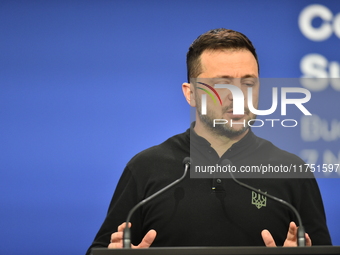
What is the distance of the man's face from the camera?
1802 mm

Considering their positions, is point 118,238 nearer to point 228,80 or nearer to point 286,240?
point 286,240

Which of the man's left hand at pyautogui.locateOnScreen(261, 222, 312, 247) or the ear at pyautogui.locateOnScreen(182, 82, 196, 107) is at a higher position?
the ear at pyautogui.locateOnScreen(182, 82, 196, 107)

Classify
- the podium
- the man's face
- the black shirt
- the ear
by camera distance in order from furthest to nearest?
1. the ear
2. the man's face
3. the black shirt
4. the podium

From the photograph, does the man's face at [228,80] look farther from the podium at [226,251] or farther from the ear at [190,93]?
the podium at [226,251]

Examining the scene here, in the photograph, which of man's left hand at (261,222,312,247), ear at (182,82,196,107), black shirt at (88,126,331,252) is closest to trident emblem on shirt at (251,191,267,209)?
black shirt at (88,126,331,252)

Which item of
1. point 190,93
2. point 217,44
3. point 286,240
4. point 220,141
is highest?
point 217,44

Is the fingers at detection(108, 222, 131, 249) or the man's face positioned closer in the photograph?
the fingers at detection(108, 222, 131, 249)

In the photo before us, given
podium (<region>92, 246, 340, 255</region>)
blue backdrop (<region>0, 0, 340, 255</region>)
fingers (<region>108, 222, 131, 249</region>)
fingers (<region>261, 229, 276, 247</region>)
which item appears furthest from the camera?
blue backdrop (<region>0, 0, 340, 255</region>)

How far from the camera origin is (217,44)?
1899 millimetres

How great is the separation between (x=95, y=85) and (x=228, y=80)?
0.91 meters

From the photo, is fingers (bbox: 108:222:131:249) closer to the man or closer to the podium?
the man

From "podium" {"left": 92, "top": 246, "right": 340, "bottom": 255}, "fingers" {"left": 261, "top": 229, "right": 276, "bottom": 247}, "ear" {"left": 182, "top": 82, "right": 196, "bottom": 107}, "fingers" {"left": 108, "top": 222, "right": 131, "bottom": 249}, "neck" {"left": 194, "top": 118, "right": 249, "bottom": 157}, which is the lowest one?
"fingers" {"left": 261, "top": 229, "right": 276, "bottom": 247}

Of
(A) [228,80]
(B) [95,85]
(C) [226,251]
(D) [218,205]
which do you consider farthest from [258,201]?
(B) [95,85]

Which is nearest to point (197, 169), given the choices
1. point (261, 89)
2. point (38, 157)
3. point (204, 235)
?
point (204, 235)
